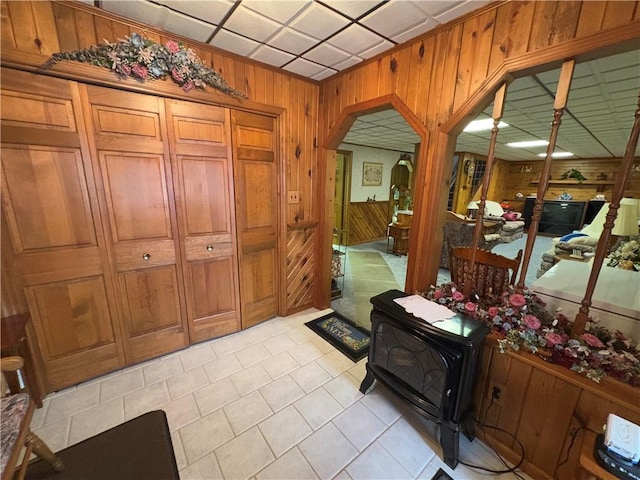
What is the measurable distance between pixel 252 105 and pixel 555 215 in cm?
974

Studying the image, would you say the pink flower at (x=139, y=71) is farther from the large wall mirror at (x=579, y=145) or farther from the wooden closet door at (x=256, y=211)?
the large wall mirror at (x=579, y=145)

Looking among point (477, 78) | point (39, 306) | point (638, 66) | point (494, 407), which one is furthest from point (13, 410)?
point (638, 66)

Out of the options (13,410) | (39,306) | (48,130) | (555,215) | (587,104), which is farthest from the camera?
(555,215)

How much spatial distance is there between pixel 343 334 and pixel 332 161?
1830mm

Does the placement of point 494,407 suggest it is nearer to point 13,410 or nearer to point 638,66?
point 13,410

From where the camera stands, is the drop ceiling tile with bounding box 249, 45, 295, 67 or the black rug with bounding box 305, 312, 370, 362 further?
the black rug with bounding box 305, 312, 370, 362

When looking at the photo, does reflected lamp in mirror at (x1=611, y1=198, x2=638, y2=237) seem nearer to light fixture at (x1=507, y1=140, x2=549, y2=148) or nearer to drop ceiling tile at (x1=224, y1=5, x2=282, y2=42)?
light fixture at (x1=507, y1=140, x2=549, y2=148)

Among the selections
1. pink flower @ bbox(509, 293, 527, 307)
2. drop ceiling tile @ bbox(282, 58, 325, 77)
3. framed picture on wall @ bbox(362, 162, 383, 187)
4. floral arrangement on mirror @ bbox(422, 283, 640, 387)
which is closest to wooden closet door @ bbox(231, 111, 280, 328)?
drop ceiling tile @ bbox(282, 58, 325, 77)

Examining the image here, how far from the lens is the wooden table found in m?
1.42

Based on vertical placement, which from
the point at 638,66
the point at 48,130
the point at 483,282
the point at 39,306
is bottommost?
the point at 39,306

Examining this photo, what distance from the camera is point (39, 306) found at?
1.74m

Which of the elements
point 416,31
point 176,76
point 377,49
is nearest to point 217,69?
point 176,76

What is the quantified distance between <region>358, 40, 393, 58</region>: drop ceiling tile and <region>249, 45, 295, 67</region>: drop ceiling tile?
59 centimetres

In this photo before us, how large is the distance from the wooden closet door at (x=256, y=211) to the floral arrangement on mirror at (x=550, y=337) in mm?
1707
